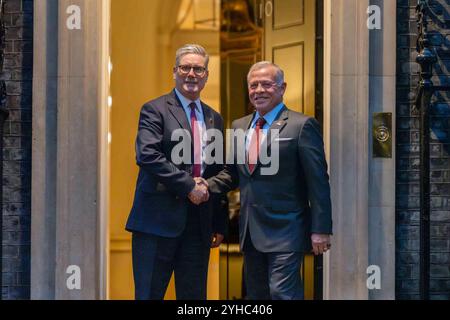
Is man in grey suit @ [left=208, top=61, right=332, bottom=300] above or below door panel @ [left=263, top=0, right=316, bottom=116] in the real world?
below

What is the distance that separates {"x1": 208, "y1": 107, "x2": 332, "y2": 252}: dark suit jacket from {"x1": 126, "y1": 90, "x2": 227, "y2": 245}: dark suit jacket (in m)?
0.38

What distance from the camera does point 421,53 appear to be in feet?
25.8

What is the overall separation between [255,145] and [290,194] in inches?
15.4

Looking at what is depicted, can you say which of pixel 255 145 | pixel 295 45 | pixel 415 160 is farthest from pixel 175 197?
pixel 295 45

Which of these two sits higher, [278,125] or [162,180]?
[278,125]

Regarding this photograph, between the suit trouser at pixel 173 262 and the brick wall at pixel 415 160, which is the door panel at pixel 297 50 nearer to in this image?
the brick wall at pixel 415 160

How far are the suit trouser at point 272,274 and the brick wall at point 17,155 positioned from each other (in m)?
1.92

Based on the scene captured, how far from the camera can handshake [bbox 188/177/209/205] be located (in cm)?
699

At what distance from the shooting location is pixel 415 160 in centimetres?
815

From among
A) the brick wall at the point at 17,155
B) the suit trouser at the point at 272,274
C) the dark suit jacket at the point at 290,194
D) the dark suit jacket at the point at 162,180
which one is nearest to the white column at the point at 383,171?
the dark suit jacket at the point at 290,194

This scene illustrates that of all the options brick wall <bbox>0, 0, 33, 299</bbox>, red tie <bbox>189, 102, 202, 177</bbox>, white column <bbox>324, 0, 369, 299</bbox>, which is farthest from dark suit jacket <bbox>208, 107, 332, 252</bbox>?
brick wall <bbox>0, 0, 33, 299</bbox>

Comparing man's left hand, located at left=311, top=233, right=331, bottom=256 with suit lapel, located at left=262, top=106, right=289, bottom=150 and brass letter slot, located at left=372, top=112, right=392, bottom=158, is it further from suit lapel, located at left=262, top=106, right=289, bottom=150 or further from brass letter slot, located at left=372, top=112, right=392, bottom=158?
brass letter slot, located at left=372, top=112, right=392, bottom=158

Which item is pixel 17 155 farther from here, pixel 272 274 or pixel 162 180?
pixel 272 274
